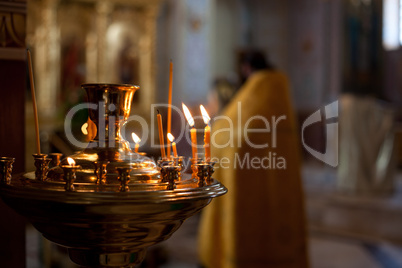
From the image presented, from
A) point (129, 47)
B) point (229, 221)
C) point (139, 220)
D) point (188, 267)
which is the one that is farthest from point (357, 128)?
point (139, 220)

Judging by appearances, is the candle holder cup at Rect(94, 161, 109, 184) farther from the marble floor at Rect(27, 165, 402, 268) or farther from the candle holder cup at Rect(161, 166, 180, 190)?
the marble floor at Rect(27, 165, 402, 268)

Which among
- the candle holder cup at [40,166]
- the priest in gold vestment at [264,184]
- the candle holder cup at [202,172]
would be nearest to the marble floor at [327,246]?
the priest in gold vestment at [264,184]

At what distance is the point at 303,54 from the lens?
10.0 m

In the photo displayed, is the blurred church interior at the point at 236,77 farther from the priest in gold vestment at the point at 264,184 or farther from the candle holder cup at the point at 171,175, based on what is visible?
the priest in gold vestment at the point at 264,184

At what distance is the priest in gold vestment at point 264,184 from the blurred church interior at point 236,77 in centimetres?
71

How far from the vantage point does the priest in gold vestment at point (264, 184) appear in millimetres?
2588

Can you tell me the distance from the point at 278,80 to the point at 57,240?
77.8 inches

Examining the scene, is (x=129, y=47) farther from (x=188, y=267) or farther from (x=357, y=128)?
(x=188, y=267)

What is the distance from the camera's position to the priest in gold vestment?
259 cm

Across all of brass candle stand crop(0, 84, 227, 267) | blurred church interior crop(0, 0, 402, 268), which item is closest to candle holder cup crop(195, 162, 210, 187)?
brass candle stand crop(0, 84, 227, 267)

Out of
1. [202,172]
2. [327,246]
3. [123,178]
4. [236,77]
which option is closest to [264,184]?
[327,246]

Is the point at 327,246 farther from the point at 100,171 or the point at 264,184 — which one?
the point at 100,171

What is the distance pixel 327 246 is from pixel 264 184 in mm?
1519

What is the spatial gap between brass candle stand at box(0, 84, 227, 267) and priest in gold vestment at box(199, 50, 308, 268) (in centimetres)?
169
